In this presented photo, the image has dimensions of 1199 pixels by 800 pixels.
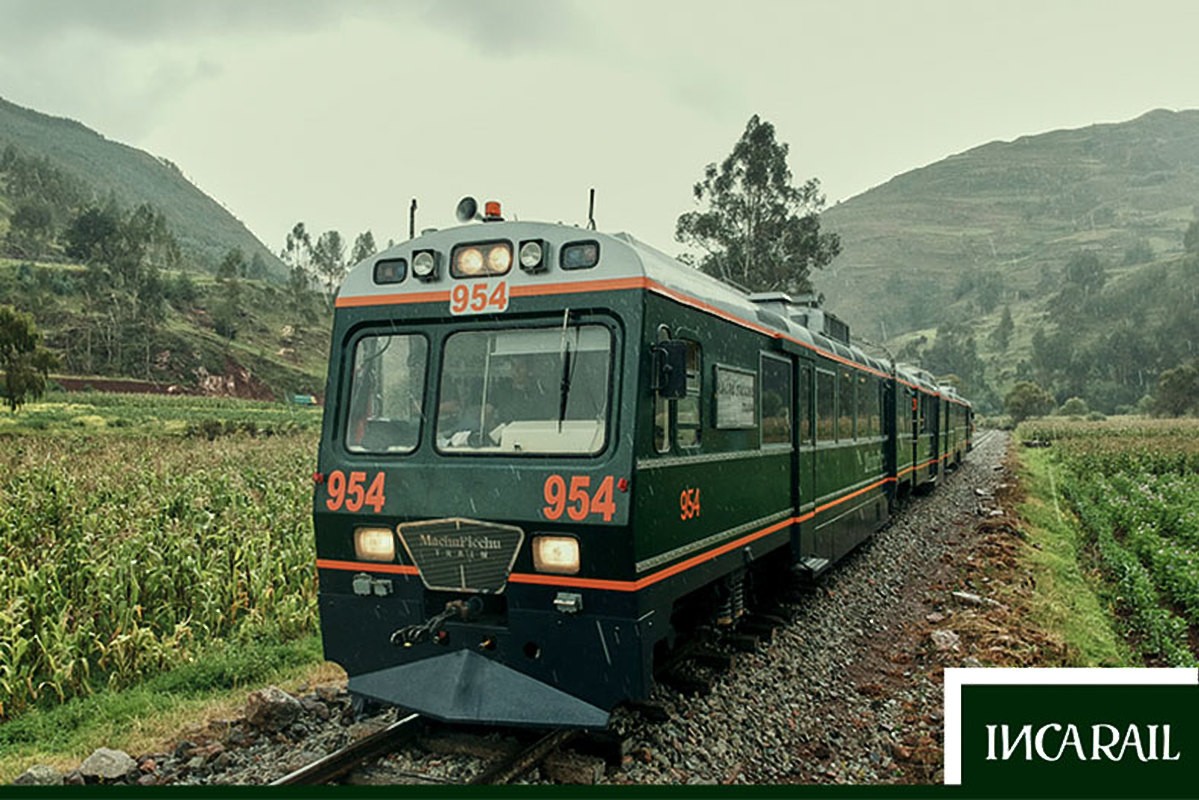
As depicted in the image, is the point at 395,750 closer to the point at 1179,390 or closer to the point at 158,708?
the point at 158,708

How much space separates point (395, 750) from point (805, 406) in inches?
228

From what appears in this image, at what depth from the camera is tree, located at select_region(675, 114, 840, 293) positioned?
1563 inches

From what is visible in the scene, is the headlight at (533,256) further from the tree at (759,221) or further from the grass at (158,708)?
the tree at (759,221)

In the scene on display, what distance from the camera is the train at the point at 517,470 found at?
5.76 m

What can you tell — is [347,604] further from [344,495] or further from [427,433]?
[427,433]

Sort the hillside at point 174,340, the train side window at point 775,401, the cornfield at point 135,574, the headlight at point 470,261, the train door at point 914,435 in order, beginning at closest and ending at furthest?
the headlight at point 470,261 < the cornfield at point 135,574 < the train side window at point 775,401 < the train door at point 914,435 < the hillside at point 174,340

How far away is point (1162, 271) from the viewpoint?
15600 centimetres

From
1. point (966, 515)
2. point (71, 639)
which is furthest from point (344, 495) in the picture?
point (966, 515)

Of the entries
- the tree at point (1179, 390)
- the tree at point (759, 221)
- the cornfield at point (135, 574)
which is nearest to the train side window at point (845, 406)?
the cornfield at point (135, 574)

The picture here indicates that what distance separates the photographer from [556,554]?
19.1 feet

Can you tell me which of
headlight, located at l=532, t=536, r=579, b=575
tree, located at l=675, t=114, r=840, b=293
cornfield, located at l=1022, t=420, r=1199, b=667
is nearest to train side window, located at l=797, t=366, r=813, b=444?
cornfield, located at l=1022, t=420, r=1199, b=667

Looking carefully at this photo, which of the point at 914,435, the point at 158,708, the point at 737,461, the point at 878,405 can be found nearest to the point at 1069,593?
the point at 878,405

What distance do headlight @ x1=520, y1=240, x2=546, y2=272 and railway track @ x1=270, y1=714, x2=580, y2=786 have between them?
307 centimetres

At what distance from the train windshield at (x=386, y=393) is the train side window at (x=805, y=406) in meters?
4.67
